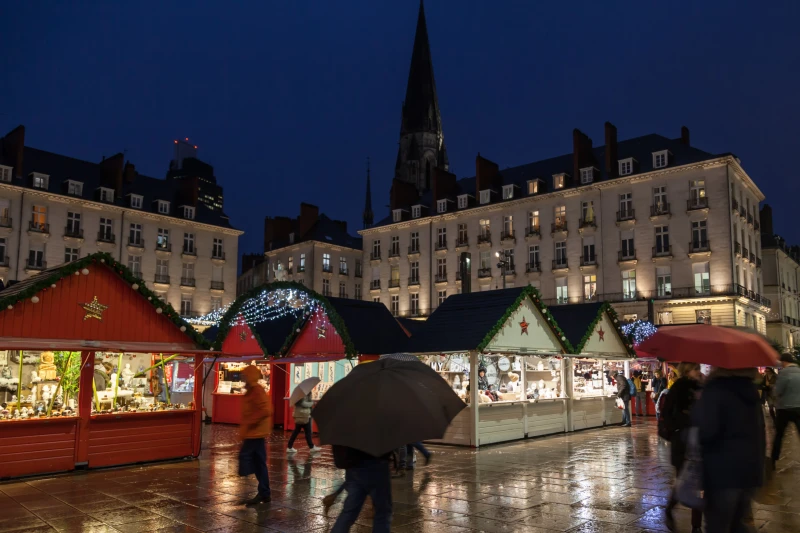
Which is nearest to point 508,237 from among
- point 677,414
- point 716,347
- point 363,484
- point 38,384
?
point 38,384

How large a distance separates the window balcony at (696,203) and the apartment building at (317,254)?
1230 inches

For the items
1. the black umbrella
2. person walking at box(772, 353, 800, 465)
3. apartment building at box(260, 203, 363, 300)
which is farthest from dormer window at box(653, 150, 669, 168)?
the black umbrella

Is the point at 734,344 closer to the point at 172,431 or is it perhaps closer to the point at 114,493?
the point at 114,493

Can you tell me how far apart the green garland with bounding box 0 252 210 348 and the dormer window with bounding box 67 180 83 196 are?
3867cm

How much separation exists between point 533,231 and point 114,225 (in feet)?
99.7

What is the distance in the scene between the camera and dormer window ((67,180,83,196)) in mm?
47188

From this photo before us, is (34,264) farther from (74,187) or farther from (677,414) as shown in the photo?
(677,414)

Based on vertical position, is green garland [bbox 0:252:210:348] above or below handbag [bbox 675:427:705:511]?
above

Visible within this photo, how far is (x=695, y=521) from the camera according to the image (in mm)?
7070

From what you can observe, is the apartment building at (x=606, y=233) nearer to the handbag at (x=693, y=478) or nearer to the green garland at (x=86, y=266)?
the green garland at (x=86, y=266)

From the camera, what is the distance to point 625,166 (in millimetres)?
46719

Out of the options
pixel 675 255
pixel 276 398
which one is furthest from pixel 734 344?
pixel 675 255

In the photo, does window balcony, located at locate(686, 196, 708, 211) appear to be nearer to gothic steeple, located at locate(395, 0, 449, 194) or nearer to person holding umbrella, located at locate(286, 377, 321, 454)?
gothic steeple, located at locate(395, 0, 449, 194)

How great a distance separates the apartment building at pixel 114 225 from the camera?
44.8 meters
